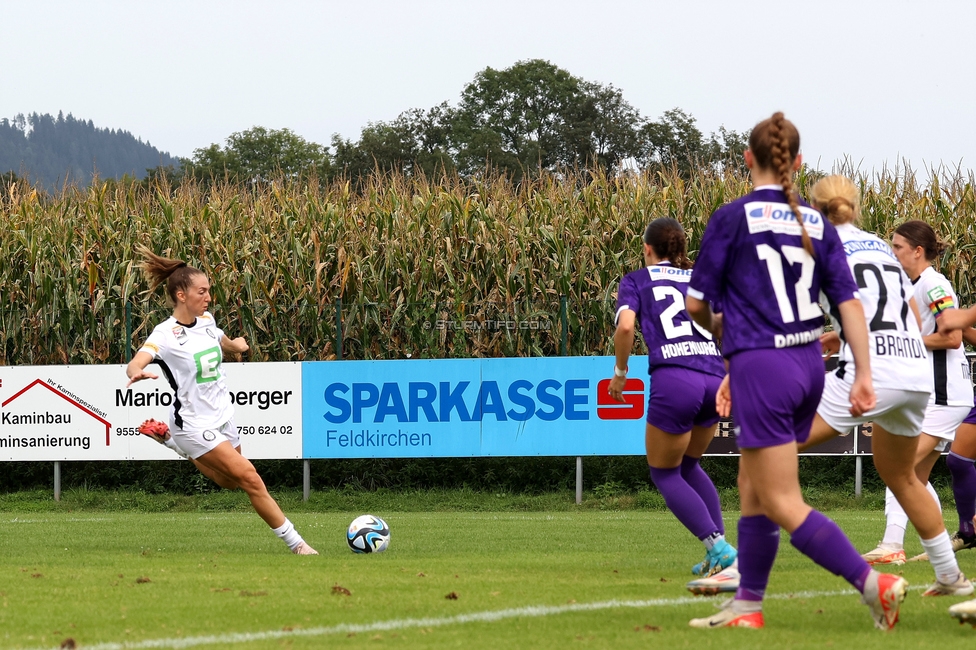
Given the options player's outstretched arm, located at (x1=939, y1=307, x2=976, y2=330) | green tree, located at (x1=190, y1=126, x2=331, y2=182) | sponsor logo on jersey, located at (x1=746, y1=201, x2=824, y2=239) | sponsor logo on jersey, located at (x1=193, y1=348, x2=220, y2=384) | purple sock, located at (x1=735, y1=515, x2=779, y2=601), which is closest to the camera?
sponsor logo on jersey, located at (x1=746, y1=201, x2=824, y2=239)

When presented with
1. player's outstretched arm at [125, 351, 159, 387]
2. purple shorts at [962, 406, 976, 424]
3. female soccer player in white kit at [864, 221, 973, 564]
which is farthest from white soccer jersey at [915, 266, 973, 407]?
player's outstretched arm at [125, 351, 159, 387]

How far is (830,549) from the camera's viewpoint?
191 inches

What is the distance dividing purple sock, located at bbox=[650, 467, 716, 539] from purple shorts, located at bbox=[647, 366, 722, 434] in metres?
0.30

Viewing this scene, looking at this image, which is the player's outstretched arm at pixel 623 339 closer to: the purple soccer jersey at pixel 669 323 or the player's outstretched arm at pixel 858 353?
the purple soccer jersey at pixel 669 323

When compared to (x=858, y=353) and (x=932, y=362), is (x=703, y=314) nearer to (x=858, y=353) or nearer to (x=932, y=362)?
(x=858, y=353)

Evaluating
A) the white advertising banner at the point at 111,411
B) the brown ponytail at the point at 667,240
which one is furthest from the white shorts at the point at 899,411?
the white advertising banner at the point at 111,411

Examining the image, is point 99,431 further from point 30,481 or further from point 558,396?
point 558,396

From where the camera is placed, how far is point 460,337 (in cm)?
1659

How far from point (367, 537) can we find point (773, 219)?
4769 mm

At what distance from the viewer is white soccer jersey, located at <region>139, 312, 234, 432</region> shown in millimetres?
8578

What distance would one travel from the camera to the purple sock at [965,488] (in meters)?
8.25

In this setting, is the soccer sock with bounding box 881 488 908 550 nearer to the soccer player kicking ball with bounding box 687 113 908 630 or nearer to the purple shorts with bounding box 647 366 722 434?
the purple shorts with bounding box 647 366 722 434

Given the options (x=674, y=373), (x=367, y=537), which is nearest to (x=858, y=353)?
(x=674, y=373)

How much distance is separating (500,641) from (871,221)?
14.4 m
